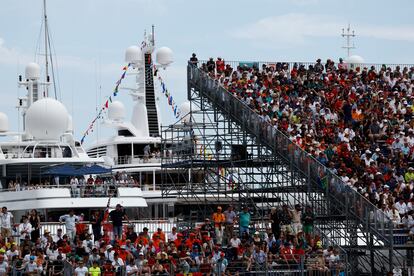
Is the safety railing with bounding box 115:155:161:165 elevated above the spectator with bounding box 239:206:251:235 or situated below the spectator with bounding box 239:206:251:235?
below

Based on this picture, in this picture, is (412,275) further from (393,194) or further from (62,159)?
(62,159)

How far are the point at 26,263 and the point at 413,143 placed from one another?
16.3 m

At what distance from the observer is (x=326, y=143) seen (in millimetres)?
52906

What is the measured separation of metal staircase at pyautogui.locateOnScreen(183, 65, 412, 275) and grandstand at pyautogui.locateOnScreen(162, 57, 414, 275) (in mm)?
40

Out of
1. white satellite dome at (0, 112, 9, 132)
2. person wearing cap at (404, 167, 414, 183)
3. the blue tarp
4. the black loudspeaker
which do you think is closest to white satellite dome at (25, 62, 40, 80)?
white satellite dome at (0, 112, 9, 132)

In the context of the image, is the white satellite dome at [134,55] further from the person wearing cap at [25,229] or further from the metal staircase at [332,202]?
the person wearing cap at [25,229]

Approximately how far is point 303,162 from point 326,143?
3.19 meters

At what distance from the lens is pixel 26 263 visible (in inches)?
1668

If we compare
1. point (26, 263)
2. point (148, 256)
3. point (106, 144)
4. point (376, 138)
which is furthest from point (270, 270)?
point (106, 144)

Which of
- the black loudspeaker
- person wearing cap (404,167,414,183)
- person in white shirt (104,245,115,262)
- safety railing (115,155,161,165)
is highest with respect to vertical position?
the black loudspeaker

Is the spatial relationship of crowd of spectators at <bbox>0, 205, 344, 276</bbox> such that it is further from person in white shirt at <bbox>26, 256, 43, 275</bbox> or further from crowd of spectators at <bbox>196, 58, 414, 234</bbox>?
crowd of spectators at <bbox>196, 58, 414, 234</bbox>

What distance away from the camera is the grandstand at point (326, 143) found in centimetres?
4797

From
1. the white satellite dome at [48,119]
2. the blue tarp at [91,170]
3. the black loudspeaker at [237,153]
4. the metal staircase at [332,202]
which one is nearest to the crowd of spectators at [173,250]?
the metal staircase at [332,202]

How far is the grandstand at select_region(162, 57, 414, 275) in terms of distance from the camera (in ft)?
157
